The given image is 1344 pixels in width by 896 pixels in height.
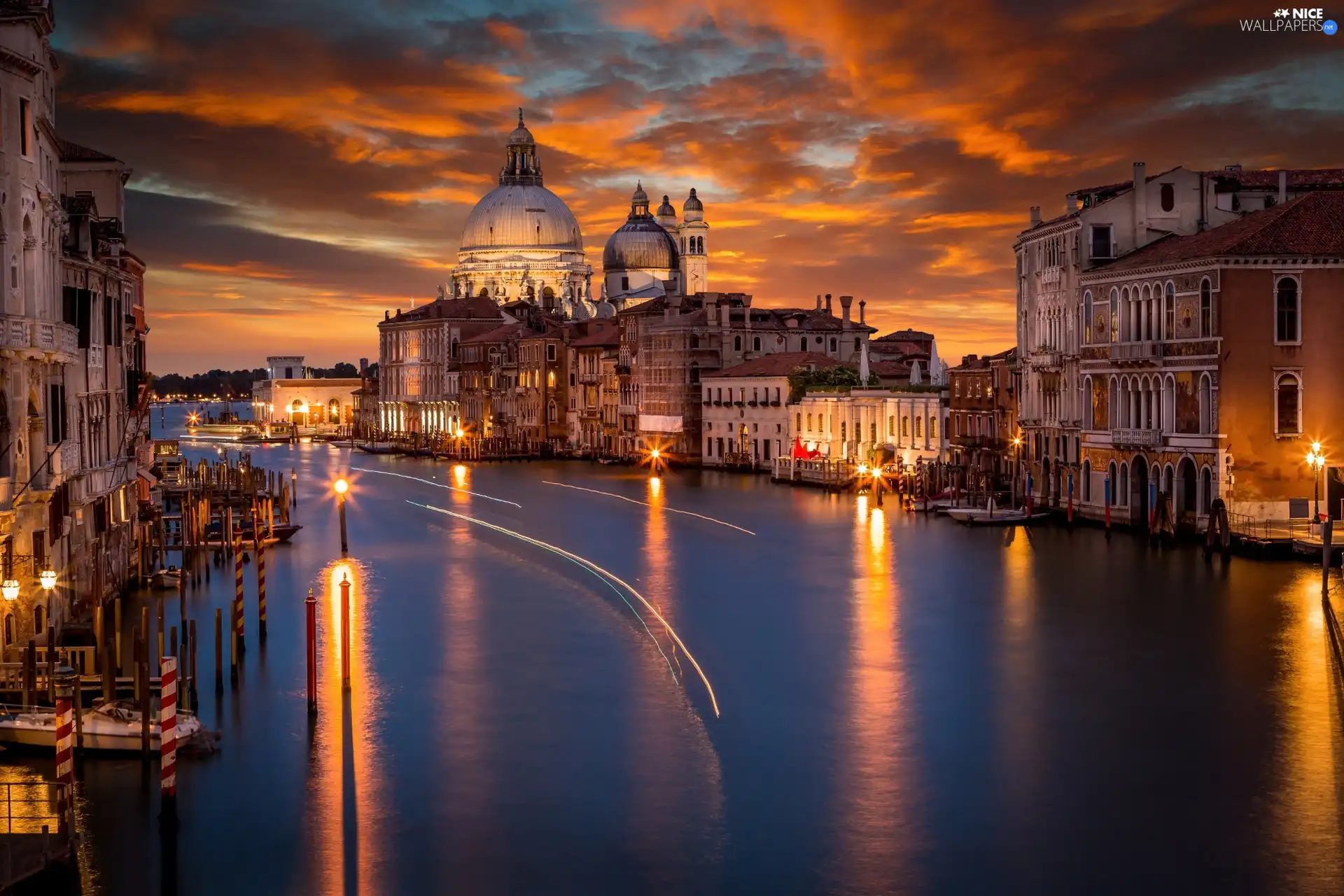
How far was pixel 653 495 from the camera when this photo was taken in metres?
57.1

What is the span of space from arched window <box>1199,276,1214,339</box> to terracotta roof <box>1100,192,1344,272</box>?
2.09 feet

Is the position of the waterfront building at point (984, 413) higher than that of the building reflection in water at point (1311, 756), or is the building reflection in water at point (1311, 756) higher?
the waterfront building at point (984, 413)

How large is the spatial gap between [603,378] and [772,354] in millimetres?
16302

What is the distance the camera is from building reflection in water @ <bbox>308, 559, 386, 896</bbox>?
1527cm

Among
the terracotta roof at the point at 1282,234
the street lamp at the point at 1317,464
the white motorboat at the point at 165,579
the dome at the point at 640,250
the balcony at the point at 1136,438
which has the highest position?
the dome at the point at 640,250

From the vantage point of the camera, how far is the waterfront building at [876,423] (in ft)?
184

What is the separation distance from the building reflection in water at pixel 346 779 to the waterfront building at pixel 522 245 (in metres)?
103

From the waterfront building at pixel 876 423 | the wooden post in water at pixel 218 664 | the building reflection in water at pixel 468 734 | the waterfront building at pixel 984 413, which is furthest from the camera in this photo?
the waterfront building at pixel 876 423

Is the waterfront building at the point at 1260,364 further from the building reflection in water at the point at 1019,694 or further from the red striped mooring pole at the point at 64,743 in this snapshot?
the red striped mooring pole at the point at 64,743

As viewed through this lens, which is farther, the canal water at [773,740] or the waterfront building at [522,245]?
the waterfront building at [522,245]

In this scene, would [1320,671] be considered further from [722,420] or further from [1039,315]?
[722,420]

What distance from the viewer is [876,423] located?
191ft

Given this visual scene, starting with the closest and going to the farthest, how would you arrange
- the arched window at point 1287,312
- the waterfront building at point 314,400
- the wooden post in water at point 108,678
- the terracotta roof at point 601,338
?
the wooden post in water at point 108,678 < the arched window at point 1287,312 < the terracotta roof at point 601,338 < the waterfront building at point 314,400

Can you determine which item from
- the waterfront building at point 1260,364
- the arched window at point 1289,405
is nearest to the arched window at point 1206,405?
the waterfront building at point 1260,364
